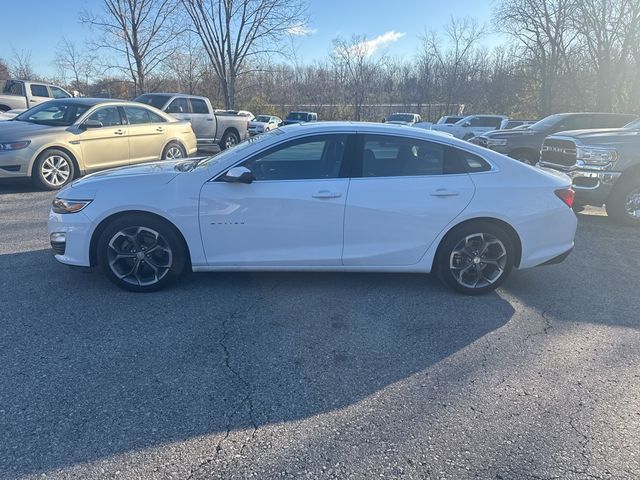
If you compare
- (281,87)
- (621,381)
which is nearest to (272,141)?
(621,381)

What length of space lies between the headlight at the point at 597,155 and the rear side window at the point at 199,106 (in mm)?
10868

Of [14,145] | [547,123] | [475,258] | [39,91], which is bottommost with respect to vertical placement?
[475,258]

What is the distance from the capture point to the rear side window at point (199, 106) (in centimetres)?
1445

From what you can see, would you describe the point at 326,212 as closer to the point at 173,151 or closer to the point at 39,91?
the point at 173,151

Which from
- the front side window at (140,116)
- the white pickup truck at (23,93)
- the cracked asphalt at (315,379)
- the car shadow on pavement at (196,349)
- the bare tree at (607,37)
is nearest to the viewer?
the cracked asphalt at (315,379)

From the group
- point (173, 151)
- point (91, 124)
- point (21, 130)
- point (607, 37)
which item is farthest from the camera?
point (607, 37)

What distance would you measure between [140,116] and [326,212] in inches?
295

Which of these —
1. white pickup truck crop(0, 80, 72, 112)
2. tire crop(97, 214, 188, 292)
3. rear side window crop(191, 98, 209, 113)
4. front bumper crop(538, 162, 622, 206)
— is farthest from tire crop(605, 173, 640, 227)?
white pickup truck crop(0, 80, 72, 112)

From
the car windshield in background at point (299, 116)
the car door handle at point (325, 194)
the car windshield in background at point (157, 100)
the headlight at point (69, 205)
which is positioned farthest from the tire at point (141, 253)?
the car windshield in background at point (299, 116)

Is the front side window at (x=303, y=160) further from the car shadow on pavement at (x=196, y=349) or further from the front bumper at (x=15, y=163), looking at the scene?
the front bumper at (x=15, y=163)

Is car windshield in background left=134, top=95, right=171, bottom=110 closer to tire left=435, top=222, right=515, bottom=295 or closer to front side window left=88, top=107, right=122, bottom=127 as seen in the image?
front side window left=88, top=107, right=122, bottom=127

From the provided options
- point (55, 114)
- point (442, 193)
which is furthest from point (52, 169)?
point (442, 193)

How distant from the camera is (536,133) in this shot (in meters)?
12.2

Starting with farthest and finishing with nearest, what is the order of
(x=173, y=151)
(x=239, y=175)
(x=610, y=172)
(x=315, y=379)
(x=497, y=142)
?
(x=497, y=142) < (x=173, y=151) < (x=610, y=172) < (x=239, y=175) < (x=315, y=379)
